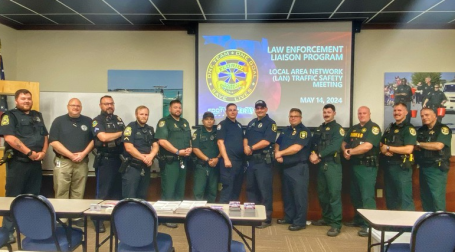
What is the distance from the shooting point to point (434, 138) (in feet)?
14.9

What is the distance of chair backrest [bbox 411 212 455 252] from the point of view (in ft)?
7.98

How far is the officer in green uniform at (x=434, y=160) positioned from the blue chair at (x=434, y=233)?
229 centimetres

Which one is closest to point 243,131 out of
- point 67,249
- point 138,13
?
point 138,13

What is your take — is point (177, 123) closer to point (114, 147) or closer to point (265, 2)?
point (114, 147)

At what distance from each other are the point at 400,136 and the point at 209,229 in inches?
124

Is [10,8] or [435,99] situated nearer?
[10,8]

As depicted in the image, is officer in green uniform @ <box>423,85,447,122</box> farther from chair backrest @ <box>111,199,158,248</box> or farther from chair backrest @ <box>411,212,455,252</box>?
chair backrest @ <box>111,199,158,248</box>

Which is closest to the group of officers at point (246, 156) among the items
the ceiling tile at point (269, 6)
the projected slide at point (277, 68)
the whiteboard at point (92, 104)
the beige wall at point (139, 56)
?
the whiteboard at point (92, 104)

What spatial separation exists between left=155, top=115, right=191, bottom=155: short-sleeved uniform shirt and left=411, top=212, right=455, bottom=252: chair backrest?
3027 mm

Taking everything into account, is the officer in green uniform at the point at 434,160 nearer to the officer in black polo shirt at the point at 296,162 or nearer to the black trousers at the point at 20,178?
the officer in black polo shirt at the point at 296,162

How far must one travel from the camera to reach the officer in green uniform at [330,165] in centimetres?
454

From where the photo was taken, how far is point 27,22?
566 centimetres

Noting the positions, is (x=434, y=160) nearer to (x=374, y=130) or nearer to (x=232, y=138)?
(x=374, y=130)

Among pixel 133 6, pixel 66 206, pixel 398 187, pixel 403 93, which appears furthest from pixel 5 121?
pixel 403 93
